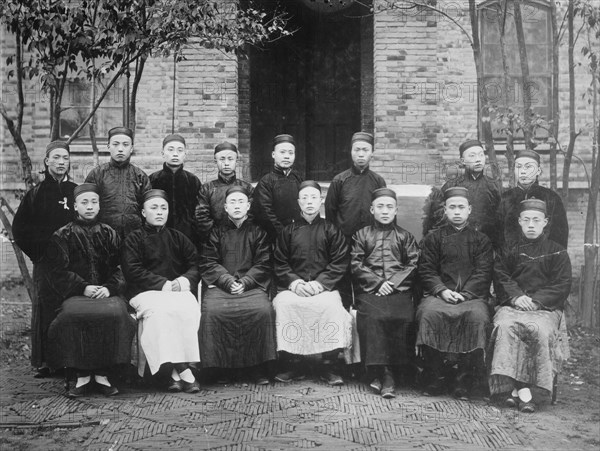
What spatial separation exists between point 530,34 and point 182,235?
240 inches

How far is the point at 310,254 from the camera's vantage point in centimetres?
594

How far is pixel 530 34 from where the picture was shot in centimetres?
948

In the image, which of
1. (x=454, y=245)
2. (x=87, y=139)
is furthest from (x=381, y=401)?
(x=87, y=139)

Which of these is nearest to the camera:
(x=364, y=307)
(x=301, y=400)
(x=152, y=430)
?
(x=152, y=430)

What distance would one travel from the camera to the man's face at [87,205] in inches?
223

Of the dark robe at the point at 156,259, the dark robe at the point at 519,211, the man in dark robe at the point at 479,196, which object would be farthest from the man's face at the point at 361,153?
the dark robe at the point at 156,259

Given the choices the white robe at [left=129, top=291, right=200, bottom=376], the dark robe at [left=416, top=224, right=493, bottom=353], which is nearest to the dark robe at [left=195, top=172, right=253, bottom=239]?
the white robe at [left=129, top=291, right=200, bottom=376]

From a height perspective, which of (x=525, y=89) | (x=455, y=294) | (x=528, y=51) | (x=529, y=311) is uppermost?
(x=528, y=51)

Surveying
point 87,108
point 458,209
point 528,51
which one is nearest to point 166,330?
point 458,209

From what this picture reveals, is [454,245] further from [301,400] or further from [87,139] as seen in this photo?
[87,139]

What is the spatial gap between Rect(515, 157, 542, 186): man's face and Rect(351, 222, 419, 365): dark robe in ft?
3.64

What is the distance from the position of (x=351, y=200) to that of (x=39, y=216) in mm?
2748

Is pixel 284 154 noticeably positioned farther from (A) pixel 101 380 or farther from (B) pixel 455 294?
(A) pixel 101 380

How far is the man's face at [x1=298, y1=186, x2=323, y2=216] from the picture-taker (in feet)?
19.4
